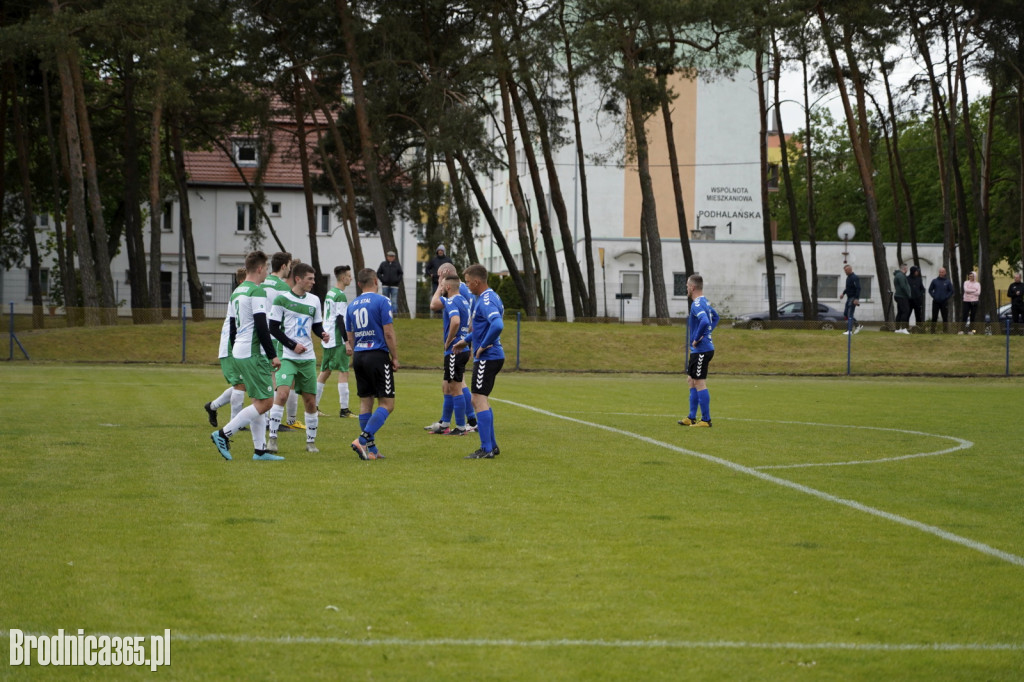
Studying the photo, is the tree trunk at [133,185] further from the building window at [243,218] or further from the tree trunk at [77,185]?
the building window at [243,218]

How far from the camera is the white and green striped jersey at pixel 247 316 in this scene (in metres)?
11.5

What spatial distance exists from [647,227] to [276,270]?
28672mm

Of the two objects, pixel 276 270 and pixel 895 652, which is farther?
pixel 276 270

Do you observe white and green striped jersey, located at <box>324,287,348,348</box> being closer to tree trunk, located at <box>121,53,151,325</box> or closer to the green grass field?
the green grass field

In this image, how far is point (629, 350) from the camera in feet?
113

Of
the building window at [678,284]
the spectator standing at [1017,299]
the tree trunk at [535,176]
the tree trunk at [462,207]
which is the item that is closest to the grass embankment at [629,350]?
the spectator standing at [1017,299]

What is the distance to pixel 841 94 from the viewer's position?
4091 centimetres

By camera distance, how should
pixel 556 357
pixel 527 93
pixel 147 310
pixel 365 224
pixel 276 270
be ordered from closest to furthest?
pixel 276 270 < pixel 556 357 < pixel 147 310 < pixel 527 93 < pixel 365 224

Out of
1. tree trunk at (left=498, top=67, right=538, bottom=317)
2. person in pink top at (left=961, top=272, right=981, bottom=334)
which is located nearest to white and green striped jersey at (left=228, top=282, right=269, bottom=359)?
tree trunk at (left=498, top=67, right=538, bottom=317)

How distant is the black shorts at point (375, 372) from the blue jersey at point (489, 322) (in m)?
1.00

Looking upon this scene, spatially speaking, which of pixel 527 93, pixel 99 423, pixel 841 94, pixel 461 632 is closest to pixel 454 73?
pixel 527 93

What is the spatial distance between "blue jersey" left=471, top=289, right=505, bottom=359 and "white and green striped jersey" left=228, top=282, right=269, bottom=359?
2.20m

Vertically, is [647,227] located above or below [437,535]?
above

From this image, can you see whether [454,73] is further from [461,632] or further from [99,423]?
[461,632]
